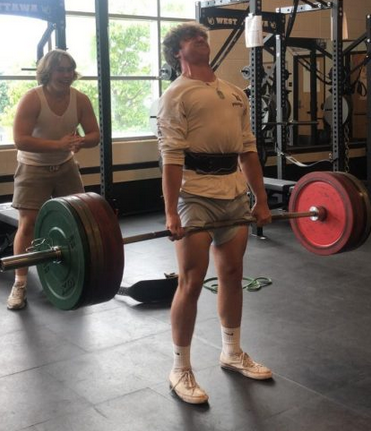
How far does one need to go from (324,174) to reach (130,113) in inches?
160

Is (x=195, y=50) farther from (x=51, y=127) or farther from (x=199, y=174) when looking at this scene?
(x=51, y=127)

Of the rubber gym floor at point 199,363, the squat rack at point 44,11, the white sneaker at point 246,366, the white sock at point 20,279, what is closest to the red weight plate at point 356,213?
the rubber gym floor at point 199,363

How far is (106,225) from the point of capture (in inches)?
74.6

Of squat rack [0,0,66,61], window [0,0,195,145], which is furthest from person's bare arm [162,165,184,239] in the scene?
window [0,0,195,145]

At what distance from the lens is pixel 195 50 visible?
2047 mm

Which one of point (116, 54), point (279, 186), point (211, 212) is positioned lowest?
point (279, 186)

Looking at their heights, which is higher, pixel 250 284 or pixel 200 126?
pixel 200 126

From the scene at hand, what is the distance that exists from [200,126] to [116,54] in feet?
14.5

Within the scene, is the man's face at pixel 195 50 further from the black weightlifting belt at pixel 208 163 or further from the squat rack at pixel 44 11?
the squat rack at pixel 44 11

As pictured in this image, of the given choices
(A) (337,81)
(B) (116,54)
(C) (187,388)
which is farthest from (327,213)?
(B) (116,54)

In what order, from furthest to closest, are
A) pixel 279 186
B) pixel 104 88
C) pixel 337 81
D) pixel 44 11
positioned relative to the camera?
pixel 279 186 < pixel 337 81 < pixel 44 11 < pixel 104 88

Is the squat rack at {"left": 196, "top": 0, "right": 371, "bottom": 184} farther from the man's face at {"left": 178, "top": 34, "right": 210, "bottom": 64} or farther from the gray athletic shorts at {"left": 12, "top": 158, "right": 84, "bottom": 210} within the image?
the man's face at {"left": 178, "top": 34, "right": 210, "bottom": 64}

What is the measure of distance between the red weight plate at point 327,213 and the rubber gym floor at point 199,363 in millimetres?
457

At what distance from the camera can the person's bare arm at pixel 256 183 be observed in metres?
2.26
